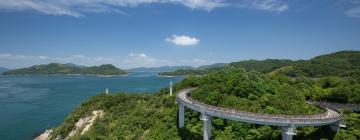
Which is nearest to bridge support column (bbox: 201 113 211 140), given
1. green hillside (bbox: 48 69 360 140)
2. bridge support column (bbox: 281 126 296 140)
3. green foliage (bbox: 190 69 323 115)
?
green hillside (bbox: 48 69 360 140)

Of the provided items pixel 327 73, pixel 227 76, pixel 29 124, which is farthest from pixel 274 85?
pixel 327 73

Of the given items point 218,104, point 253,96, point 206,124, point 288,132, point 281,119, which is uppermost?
point 253,96

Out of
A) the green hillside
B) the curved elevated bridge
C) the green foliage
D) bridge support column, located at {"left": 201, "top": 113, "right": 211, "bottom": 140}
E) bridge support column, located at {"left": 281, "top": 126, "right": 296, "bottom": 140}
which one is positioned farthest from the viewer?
the green foliage

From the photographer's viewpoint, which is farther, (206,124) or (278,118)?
(206,124)

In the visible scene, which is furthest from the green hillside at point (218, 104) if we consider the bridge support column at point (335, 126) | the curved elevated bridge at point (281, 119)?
the curved elevated bridge at point (281, 119)

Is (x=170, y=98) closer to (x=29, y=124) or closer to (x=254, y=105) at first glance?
(x=254, y=105)

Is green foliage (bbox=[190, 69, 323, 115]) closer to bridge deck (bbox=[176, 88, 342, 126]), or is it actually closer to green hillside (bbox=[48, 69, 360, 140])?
green hillside (bbox=[48, 69, 360, 140])

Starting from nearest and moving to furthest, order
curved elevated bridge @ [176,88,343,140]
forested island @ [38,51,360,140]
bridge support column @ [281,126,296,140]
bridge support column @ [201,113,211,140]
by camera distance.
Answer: bridge support column @ [281,126,296,140] < curved elevated bridge @ [176,88,343,140] < bridge support column @ [201,113,211,140] < forested island @ [38,51,360,140]

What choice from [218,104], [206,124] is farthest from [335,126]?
[218,104]

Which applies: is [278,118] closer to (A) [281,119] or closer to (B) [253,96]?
(A) [281,119]

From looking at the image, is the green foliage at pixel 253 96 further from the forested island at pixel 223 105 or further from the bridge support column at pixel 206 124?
the bridge support column at pixel 206 124

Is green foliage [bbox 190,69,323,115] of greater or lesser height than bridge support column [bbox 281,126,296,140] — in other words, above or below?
above

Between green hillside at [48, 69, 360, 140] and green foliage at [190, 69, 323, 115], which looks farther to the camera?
green foliage at [190, 69, 323, 115]

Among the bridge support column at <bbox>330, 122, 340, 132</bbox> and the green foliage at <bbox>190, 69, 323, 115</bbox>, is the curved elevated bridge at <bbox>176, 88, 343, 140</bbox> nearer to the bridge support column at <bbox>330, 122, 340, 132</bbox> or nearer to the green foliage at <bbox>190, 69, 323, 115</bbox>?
the bridge support column at <bbox>330, 122, 340, 132</bbox>
